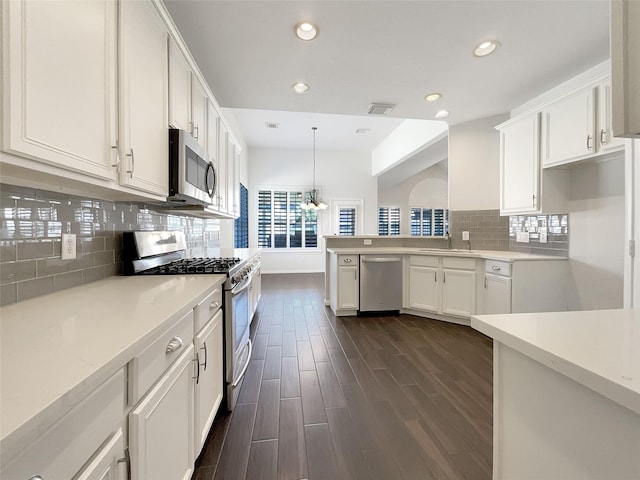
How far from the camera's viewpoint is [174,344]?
0.98 meters

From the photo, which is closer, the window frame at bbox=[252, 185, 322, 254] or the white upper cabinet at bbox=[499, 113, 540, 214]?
the white upper cabinet at bbox=[499, 113, 540, 214]

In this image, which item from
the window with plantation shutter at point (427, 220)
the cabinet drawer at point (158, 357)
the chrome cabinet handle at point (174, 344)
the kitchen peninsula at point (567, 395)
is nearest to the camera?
the kitchen peninsula at point (567, 395)

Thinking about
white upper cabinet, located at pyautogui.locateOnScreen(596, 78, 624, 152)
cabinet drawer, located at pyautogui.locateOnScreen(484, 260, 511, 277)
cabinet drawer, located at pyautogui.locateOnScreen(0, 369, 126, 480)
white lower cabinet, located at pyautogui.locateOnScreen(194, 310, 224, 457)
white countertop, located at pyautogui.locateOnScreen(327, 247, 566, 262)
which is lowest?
white lower cabinet, located at pyautogui.locateOnScreen(194, 310, 224, 457)

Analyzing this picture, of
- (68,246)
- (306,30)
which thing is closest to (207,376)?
(68,246)

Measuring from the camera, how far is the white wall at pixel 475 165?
12.0 ft

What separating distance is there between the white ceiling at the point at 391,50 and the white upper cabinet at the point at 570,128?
0.42 m

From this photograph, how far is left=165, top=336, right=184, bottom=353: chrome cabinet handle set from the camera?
942mm

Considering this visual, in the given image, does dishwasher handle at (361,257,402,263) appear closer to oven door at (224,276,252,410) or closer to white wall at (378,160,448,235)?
oven door at (224,276,252,410)

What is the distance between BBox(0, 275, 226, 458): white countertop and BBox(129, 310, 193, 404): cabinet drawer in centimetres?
5

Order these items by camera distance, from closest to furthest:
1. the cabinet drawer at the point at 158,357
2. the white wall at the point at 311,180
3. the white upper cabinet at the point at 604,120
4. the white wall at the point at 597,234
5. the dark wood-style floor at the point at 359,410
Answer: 1. the cabinet drawer at the point at 158,357
2. the dark wood-style floor at the point at 359,410
3. the white upper cabinet at the point at 604,120
4. the white wall at the point at 597,234
5. the white wall at the point at 311,180

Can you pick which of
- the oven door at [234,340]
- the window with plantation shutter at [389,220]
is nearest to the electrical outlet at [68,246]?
the oven door at [234,340]

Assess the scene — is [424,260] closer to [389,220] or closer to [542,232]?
[542,232]

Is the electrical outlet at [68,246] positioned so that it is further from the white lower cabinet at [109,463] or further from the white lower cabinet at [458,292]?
the white lower cabinet at [458,292]

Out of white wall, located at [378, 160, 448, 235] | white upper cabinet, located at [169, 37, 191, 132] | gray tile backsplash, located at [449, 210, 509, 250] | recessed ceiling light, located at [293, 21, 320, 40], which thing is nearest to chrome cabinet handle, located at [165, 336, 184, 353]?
white upper cabinet, located at [169, 37, 191, 132]
